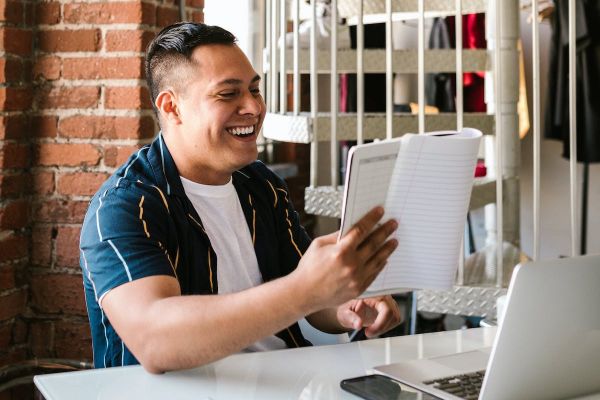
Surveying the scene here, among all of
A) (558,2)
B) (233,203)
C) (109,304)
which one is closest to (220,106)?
(233,203)

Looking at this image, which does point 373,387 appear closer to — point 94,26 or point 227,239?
point 227,239

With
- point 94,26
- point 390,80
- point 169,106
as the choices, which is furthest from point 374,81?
point 169,106

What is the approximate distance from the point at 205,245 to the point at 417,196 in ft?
1.87

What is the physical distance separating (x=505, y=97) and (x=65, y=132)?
1536 mm

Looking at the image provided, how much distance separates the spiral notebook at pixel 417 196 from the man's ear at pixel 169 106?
68cm

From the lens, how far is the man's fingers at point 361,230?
118cm

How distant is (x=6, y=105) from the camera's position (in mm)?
2289

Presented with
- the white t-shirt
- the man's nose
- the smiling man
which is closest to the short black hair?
the smiling man

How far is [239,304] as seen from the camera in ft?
4.22

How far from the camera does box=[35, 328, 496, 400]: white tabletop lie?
4.07ft

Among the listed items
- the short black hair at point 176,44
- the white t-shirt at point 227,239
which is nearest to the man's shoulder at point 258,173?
the white t-shirt at point 227,239

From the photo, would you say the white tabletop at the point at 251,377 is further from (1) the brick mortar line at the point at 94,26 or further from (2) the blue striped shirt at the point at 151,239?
(1) the brick mortar line at the point at 94,26

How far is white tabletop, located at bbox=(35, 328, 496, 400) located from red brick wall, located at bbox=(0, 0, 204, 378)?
1.09 meters

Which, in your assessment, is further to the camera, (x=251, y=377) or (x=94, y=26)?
(x=94, y=26)
